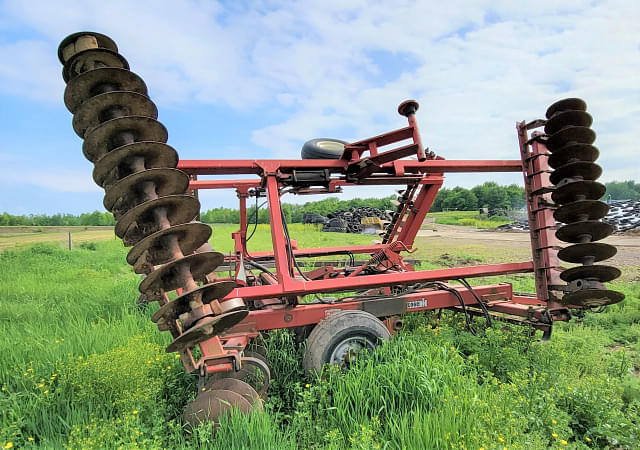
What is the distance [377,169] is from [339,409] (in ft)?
7.70

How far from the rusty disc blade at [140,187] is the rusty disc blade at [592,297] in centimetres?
378

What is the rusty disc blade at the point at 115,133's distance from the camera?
2.37 m

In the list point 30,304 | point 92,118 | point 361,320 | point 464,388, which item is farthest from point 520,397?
point 30,304

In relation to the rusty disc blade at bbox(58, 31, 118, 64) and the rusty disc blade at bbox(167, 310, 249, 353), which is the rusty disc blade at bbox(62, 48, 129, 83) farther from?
the rusty disc blade at bbox(167, 310, 249, 353)

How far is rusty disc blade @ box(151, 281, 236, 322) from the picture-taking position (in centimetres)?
229

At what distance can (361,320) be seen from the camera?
3.28 m

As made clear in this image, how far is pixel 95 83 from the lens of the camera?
2428mm

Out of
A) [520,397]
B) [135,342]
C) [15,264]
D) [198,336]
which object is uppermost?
[15,264]

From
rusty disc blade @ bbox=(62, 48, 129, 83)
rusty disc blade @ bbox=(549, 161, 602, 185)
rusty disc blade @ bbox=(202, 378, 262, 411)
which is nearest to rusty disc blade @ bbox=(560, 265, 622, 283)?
rusty disc blade @ bbox=(549, 161, 602, 185)

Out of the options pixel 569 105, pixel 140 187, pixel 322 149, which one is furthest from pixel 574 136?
pixel 140 187

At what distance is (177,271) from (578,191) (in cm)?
392

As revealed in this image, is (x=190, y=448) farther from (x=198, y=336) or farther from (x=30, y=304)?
(x=30, y=304)

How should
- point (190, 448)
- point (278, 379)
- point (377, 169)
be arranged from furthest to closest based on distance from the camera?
point (377, 169)
point (278, 379)
point (190, 448)

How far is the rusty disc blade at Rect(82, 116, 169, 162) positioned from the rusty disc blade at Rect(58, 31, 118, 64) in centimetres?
56
